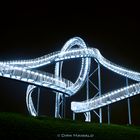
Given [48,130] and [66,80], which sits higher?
[66,80]

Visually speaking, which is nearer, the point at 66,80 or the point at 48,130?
the point at 48,130

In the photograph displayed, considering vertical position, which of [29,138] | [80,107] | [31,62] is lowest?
[29,138]

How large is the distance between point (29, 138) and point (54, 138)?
1492 millimetres

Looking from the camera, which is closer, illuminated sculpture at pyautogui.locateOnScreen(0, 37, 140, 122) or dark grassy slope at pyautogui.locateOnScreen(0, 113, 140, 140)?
dark grassy slope at pyautogui.locateOnScreen(0, 113, 140, 140)

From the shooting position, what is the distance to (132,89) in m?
33.8

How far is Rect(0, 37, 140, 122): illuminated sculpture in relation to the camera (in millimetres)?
28031

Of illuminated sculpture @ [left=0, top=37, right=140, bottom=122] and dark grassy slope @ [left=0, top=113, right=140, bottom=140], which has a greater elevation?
illuminated sculpture @ [left=0, top=37, right=140, bottom=122]

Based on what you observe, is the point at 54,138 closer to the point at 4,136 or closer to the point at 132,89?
the point at 4,136

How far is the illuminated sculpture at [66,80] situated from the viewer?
28.0 m

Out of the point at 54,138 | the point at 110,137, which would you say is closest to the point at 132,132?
the point at 110,137

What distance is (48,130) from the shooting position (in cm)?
1984

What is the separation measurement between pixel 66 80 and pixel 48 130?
1137 centimetres

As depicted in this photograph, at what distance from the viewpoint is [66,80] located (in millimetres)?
30906

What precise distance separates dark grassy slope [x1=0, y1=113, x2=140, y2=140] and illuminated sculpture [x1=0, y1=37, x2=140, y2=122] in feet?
24.1
